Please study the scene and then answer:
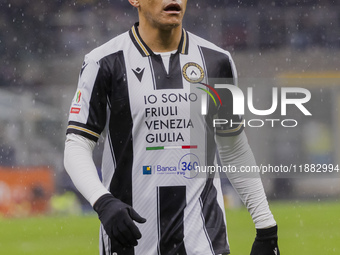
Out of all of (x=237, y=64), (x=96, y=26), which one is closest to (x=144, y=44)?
(x=96, y=26)

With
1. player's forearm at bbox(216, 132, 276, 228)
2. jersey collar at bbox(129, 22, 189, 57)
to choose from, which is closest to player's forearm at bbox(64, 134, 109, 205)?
jersey collar at bbox(129, 22, 189, 57)

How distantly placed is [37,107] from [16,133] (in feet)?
1.95

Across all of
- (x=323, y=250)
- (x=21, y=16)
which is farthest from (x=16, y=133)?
(x=323, y=250)

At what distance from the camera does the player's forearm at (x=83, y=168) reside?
2.44 metres

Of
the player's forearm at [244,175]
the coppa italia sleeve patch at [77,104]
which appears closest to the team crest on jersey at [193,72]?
the player's forearm at [244,175]

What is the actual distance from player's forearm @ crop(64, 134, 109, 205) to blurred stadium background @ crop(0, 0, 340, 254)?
941 centimetres

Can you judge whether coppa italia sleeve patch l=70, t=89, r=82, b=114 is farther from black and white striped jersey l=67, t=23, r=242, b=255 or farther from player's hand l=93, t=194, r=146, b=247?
player's hand l=93, t=194, r=146, b=247

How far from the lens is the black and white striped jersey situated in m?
2.58

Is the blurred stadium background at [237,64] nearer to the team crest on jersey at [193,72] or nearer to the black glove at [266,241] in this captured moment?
the black glove at [266,241]

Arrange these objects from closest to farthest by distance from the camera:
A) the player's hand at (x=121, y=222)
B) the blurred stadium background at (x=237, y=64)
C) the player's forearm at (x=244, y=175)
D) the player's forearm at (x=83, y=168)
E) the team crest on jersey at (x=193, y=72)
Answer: the player's hand at (x=121, y=222)
the player's forearm at (x=83, y=168)
the team crest on jersey at (x=193, y=72)
the player's forearm at (x=244, y=175)
the blurred stadium background at (x=237, y=64)

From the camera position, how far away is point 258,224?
9.18ft

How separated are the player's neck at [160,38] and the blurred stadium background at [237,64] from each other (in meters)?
9.29

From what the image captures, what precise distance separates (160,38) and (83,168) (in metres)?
0.60

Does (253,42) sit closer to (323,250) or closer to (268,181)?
(268,181)
